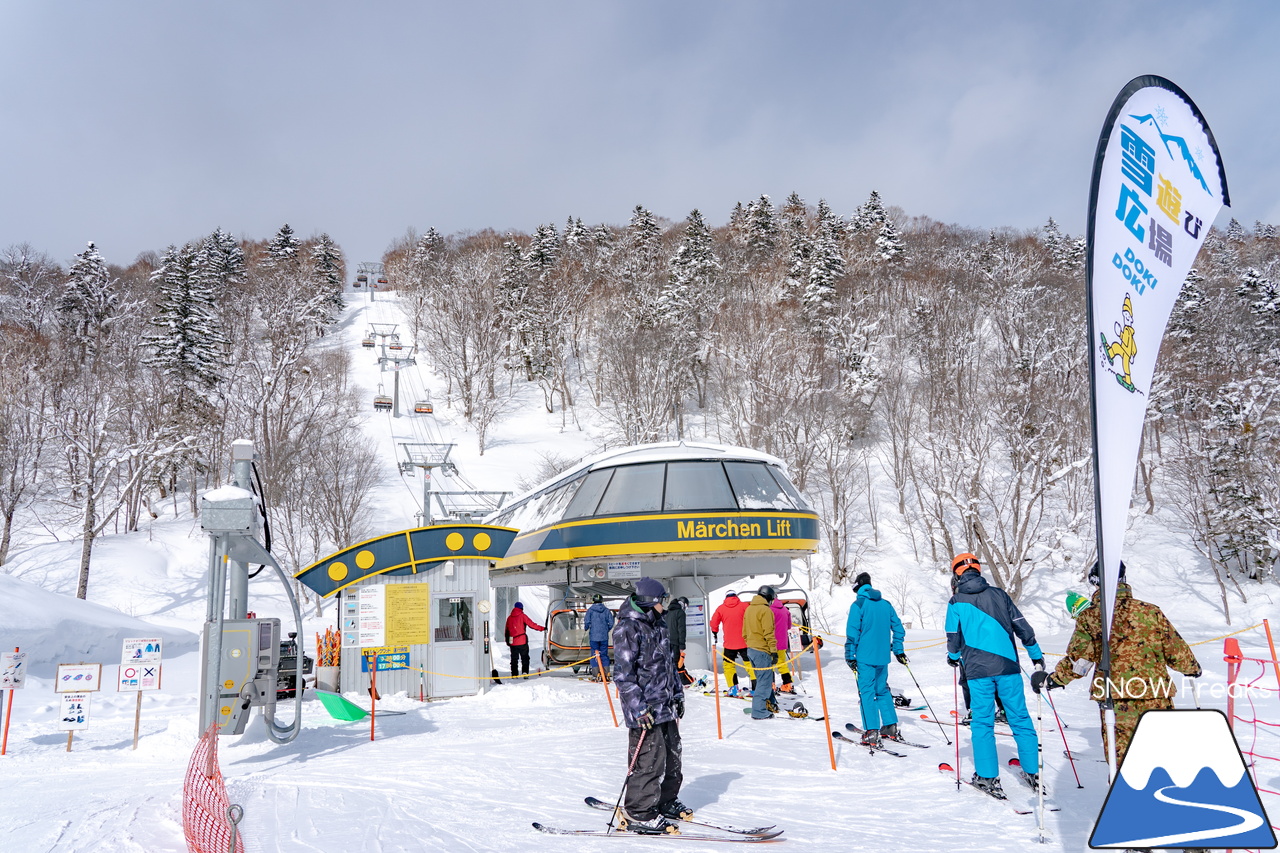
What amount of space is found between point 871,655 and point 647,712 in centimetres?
335

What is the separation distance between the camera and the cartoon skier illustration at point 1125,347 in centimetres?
403

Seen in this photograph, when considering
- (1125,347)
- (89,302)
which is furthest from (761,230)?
(1125,347)

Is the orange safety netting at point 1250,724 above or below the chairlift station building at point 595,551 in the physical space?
below

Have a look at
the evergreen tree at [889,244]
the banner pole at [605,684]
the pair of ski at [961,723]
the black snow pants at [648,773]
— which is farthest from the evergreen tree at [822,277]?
the black snow pants at [648,773]

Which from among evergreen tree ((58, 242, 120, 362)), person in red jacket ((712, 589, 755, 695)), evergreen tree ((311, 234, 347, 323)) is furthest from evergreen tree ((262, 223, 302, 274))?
person in red jacket ((712, 589, 755, 695))

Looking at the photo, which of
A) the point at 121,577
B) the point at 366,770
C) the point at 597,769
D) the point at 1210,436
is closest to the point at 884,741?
the point at 597,769

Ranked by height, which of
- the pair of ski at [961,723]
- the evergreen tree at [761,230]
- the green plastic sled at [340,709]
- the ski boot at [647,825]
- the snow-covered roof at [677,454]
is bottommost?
the pair of ski at [961,723]

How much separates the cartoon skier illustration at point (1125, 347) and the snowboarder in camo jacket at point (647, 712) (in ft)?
10.2

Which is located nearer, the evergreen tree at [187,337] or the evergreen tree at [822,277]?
the evergreen tree at [187,337]

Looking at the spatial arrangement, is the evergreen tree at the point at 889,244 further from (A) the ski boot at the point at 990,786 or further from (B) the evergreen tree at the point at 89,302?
(A) the ski boot at the point at 990,786

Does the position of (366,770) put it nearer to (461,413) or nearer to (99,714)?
(99,714)

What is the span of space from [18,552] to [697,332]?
31940 millimetres

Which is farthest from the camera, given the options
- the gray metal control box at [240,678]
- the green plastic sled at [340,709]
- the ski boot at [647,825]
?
the green plastic sled at [340,709]

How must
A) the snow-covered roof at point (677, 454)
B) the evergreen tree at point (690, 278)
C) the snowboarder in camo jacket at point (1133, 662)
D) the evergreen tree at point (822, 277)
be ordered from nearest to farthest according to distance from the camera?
the snowboarder in camo jacket at point (1133, 662) < the snow-covered roof at point (677, 454) < the evergreen tree at point (822, 277) < the evergreen tree at point (690, 278)
